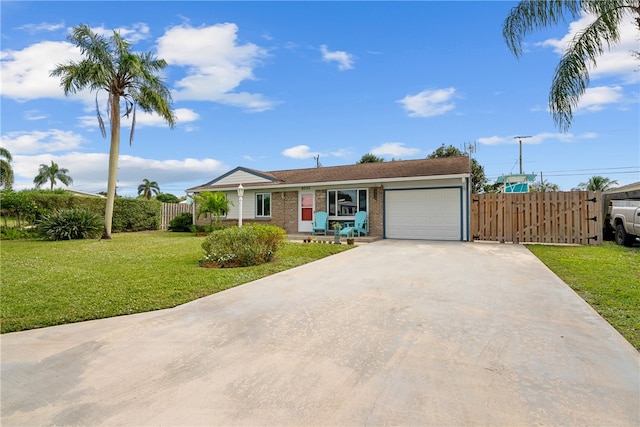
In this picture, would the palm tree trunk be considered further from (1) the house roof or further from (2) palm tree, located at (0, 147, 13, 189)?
(2) palm tree, located at (0, 147, 13, 189)

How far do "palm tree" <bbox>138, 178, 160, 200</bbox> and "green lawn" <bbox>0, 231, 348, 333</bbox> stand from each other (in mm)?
53542

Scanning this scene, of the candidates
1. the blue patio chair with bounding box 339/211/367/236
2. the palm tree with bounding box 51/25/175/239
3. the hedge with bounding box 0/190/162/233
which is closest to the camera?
the palm tree with bounding box 51/25/175/239

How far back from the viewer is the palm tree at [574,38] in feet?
19.8

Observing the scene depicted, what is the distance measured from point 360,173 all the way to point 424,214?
3745mm

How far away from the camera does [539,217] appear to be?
488 inches

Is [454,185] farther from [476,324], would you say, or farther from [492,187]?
[492,187]

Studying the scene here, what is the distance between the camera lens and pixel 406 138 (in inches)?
984

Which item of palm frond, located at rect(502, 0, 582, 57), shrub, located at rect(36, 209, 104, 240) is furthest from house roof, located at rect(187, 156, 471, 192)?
palm frond, located at rect(502, 0, 582, 57)

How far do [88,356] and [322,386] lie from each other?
219cm

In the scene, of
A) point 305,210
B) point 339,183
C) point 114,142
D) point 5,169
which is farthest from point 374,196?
point 5,169

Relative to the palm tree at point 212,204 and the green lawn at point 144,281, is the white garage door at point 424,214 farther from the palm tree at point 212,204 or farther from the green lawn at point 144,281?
the palm tree at point 212,204

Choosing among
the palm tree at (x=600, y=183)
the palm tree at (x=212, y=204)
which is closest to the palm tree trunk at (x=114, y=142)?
the palm tree at (x=212, y=204)

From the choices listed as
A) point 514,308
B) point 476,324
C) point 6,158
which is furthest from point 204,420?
point 6,158

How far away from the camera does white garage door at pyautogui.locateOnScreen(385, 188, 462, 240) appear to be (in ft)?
44.7
